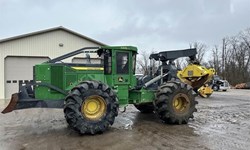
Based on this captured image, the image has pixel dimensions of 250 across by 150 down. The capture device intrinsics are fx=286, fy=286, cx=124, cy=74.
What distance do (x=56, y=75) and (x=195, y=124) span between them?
459cm

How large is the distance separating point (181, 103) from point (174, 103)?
400 millimetres

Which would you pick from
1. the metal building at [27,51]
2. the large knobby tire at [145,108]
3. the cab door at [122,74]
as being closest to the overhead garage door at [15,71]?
the metal building at [27,51]

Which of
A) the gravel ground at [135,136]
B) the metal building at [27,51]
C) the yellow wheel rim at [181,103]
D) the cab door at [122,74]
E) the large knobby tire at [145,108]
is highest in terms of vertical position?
the metal building at [27,51]

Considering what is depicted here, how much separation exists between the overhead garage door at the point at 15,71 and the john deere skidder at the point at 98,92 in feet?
47.4

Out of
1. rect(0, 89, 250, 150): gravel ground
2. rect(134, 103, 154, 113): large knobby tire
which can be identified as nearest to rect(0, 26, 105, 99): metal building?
rect(134, 103, 154, 113): large knobby tire

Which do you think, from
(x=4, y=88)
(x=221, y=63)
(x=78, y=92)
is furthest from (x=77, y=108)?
(x=221, y=63)

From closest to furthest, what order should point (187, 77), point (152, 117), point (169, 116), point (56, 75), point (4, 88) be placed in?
point (56, 75), point (169, 116), point (152, 117), point (187, 77), point (4, 88)

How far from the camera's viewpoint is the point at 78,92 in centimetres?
744

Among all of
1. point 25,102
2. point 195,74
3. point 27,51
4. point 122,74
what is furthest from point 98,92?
point 27,51

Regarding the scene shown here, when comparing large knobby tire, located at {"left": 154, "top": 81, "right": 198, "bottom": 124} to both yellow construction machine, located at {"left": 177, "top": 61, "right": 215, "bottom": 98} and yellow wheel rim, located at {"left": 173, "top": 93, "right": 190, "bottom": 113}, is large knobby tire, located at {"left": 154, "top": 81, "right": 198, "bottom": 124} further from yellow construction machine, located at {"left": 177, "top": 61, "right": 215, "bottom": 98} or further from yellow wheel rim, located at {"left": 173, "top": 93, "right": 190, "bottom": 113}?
yellow construction machine, located at {"left": 177, "top": 61, "right": 215, "bottom": 98}

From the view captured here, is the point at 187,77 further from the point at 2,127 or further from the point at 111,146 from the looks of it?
the point at 2,127

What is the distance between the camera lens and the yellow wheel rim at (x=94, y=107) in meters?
7.61

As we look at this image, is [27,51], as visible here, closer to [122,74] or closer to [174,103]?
[122,74]

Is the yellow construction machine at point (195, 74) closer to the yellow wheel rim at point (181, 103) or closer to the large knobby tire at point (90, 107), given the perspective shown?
the yellow wheel rim at point (181, 103)
